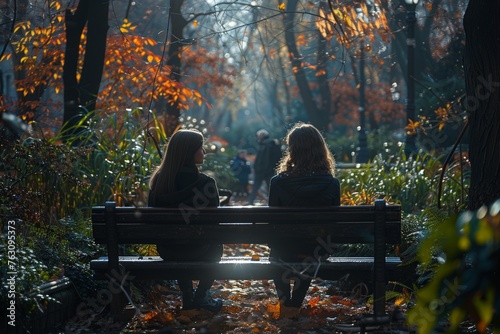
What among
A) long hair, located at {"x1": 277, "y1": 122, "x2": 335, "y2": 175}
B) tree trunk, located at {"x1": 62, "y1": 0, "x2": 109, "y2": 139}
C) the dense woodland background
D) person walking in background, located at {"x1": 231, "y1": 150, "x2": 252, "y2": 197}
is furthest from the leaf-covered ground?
person walking in background, located at {"x1": 231, "y1": 150, "x2": 252, "y2": 197}

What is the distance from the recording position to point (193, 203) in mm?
6273

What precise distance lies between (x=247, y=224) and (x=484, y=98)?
222 cm

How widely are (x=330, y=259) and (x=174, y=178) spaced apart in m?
1.39

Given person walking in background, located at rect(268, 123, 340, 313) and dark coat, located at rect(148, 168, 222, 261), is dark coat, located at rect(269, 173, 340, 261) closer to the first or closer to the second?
person walking in background, located at rect(268, 123, 340, 313)

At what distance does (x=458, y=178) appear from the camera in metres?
11.4

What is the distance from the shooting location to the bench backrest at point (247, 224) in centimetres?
583

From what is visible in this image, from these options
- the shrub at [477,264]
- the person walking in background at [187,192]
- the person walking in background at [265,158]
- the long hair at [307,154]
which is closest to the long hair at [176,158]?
the person walking in background at [187,192]

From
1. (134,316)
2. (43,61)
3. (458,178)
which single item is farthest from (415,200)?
(43,61)

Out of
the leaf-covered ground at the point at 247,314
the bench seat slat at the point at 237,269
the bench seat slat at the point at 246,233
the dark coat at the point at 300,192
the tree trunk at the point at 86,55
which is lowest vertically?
the leaf-covered ground at the point at 247,314

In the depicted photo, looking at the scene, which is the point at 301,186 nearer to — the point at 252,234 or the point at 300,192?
the point at 300,192

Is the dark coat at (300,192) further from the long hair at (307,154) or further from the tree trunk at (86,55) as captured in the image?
the tree trunk at (86,55)

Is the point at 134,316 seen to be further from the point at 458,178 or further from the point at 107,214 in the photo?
the point at 458,178

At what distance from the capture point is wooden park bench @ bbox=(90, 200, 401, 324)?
583cm

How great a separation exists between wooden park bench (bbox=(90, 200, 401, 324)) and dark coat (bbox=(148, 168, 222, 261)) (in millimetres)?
208
